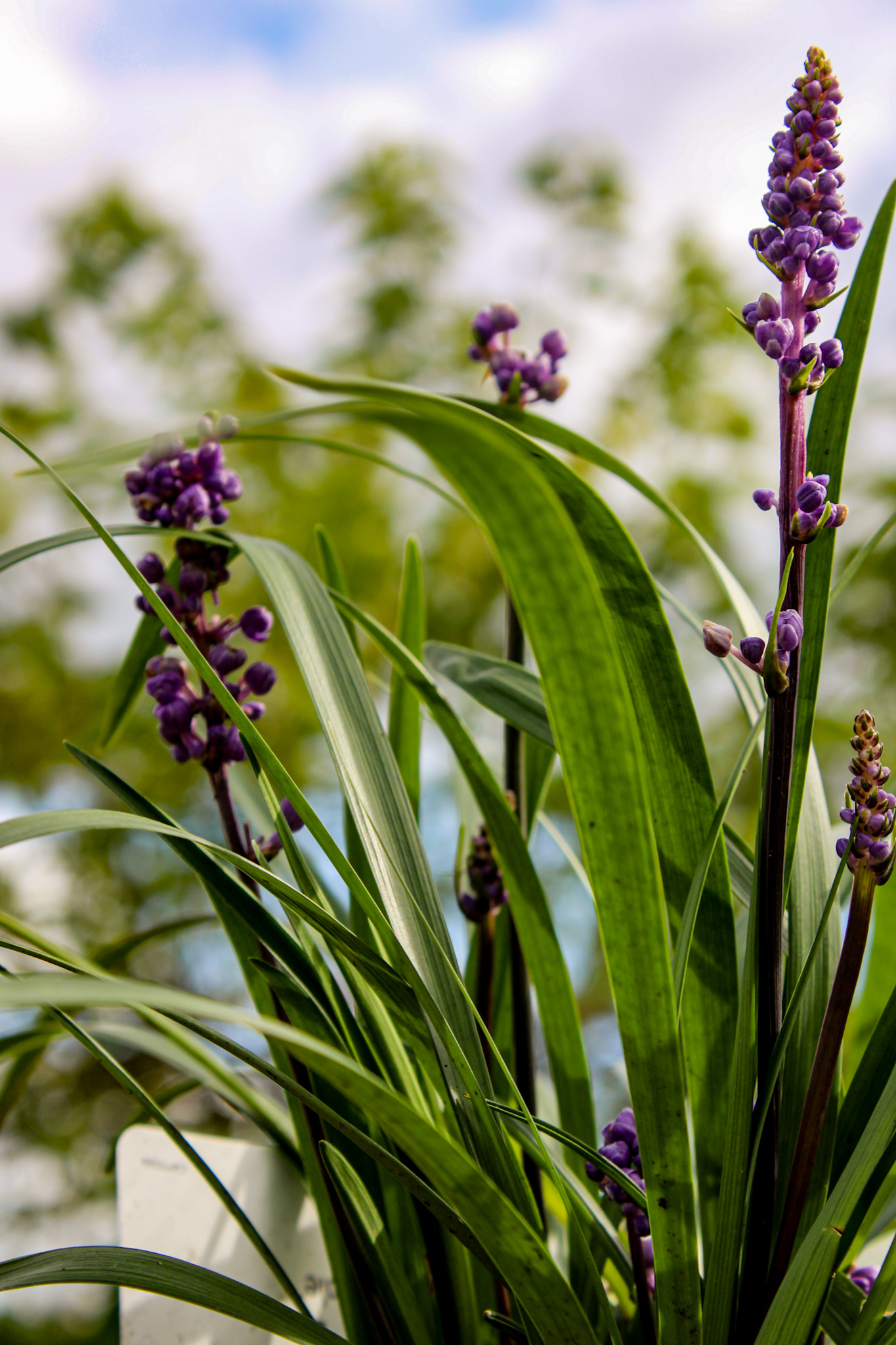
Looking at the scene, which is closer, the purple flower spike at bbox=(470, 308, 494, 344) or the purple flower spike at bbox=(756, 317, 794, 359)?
the purple flower spike at bbox=(756, 317, 794, 359)

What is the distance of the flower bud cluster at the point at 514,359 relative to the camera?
356 millimetres

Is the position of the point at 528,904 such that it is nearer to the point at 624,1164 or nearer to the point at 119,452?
the point at 624,1164

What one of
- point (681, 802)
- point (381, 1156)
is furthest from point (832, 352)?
point (381, 1156)

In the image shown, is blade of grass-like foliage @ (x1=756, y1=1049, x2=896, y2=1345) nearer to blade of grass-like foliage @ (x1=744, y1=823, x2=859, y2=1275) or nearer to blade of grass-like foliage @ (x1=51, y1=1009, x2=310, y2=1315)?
blade of grass-like foliage @ (x1=744, y1=823, x2=859, y2=1275)

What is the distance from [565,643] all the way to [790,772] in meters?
0.08

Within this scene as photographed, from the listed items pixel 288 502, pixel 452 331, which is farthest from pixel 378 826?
pixel 452 331

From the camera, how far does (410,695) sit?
36 centimetres

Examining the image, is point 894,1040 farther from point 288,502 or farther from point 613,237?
point 613,237

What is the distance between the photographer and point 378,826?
24 cm

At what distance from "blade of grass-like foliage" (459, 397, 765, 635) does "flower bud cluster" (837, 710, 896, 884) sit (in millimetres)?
79

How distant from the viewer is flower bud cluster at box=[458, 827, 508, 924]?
0.33 meters

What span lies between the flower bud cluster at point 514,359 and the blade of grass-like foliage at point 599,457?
0.07 m

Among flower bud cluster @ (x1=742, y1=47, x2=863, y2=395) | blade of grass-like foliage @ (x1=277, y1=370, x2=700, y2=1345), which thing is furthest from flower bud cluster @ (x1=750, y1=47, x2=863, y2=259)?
blade of grass-like foliage @ (x1=277, y1=370, x2=700, y2=1345)

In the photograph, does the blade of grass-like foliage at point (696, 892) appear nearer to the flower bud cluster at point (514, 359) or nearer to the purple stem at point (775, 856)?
the purple stem at point (775, 856)
